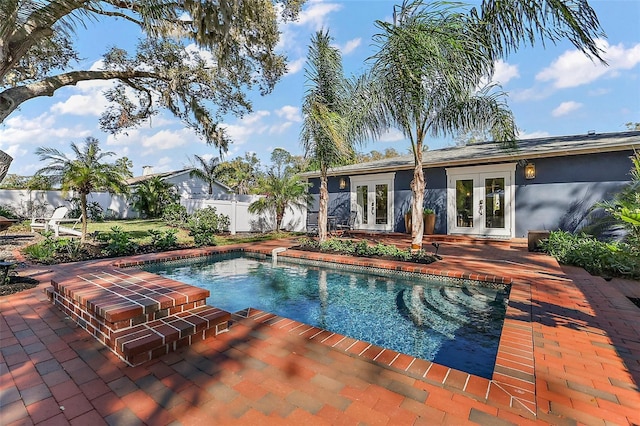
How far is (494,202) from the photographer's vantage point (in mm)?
10922

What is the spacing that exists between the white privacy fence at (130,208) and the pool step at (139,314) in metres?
10.3

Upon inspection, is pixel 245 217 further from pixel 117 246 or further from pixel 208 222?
pixel 117 246

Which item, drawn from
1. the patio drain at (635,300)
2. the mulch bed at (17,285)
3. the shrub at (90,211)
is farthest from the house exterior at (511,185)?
the shrub at (90,211)

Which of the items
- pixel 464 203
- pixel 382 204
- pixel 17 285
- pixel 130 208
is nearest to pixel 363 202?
pixel 382 204

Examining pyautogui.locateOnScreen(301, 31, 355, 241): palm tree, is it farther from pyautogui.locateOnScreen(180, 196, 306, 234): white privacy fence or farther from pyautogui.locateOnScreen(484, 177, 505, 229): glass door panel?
pyautogui.locateOnScreen(180, 196, 306, 234): white privacy fence

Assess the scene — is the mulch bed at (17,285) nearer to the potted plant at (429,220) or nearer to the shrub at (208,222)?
the shrub at (208,222)

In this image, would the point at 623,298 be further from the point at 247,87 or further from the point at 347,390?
the point at 247,87

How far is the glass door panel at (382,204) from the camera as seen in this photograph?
530 inches

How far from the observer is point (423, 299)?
17.3ft

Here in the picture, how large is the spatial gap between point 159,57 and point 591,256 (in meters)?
13.7

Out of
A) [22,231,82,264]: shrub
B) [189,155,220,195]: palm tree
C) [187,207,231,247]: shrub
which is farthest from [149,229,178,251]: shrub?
[189,155,220,195]: palm tree

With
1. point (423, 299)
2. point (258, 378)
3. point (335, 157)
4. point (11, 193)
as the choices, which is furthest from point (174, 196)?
point (258, 378)

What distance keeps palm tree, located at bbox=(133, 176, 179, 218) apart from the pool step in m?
A: 17.2

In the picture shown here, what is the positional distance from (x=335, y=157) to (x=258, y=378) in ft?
26.1
